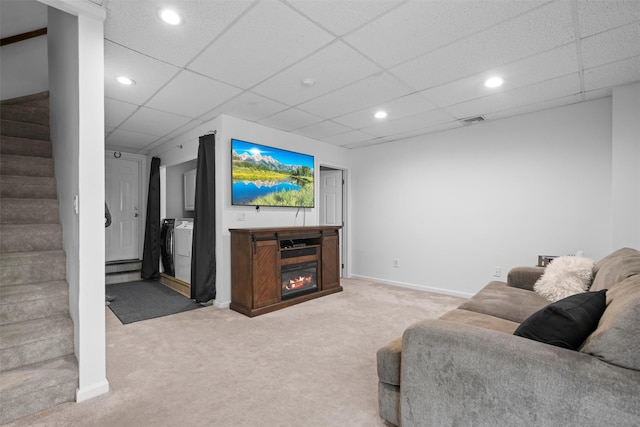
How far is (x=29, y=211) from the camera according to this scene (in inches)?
101

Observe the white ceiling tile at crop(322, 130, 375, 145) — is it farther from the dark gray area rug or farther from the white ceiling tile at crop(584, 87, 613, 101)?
the dark gray area rug

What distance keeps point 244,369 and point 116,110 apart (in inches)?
130

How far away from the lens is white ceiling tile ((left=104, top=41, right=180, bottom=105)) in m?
2.37

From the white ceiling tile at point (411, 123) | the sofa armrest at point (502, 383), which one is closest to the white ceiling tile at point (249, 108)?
the white ceiling tile at point (411, 123)

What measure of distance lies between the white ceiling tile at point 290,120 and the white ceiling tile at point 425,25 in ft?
4.97

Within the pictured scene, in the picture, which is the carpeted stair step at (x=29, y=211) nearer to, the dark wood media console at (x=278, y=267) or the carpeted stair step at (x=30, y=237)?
the carpeted stair step at (x=30, y=237)

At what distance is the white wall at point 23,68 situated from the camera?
3635mm

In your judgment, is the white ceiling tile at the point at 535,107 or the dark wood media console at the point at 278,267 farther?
the dark wood media console at the point at 278,267

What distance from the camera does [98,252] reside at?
191cm

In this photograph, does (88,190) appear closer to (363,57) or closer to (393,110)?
(363,57)

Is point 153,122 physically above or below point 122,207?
above

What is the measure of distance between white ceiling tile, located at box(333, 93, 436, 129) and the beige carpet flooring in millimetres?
2416

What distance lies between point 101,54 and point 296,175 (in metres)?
2.89

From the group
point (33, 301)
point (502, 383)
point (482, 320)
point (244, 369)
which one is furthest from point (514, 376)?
point (33, 301)
